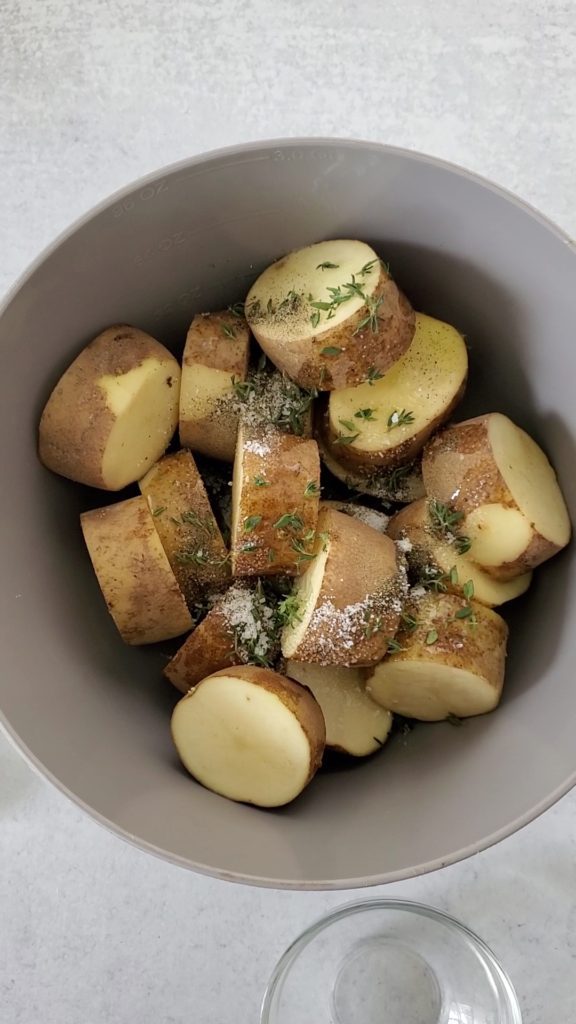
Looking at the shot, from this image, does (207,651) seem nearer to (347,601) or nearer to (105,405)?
(347,601)

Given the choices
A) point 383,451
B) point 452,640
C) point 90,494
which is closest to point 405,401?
point 383,451

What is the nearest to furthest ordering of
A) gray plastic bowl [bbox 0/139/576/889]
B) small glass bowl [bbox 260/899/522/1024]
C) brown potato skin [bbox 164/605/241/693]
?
gray plastic bowl [bbox 0/139/576/889] → brown potato skin [bbox 164/605/241/693] → small glass bowl [bbox 260/899/522/1024]

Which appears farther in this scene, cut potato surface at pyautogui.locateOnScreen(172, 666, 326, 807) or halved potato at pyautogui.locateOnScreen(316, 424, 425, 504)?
halved potato at pyautogui.locateOnScreen(316, 424, 425, 504)

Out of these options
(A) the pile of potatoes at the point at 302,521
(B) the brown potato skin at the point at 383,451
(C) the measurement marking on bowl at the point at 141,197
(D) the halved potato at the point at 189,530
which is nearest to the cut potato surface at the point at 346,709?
(A) the pile of potatoes at the point at 302,521

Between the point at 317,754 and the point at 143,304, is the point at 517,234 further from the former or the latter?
the point at 317,754

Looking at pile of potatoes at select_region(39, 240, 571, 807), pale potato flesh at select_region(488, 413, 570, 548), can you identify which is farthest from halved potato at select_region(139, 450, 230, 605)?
pale potato flesh at select_region(488, 413, 570, 548)

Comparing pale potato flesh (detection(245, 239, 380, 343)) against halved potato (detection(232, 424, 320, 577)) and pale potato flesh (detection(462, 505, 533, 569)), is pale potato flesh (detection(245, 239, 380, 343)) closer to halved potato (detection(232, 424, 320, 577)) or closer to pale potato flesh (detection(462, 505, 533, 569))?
halved potato (detection(232, 424, 320, 577))

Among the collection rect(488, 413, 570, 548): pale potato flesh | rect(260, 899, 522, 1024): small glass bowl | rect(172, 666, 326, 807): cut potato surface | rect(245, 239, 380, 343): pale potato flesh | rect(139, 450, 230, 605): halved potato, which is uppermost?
rect(245, 239, 380, 343): pale potato flesh

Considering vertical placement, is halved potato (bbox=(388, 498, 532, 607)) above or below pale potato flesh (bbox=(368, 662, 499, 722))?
above
